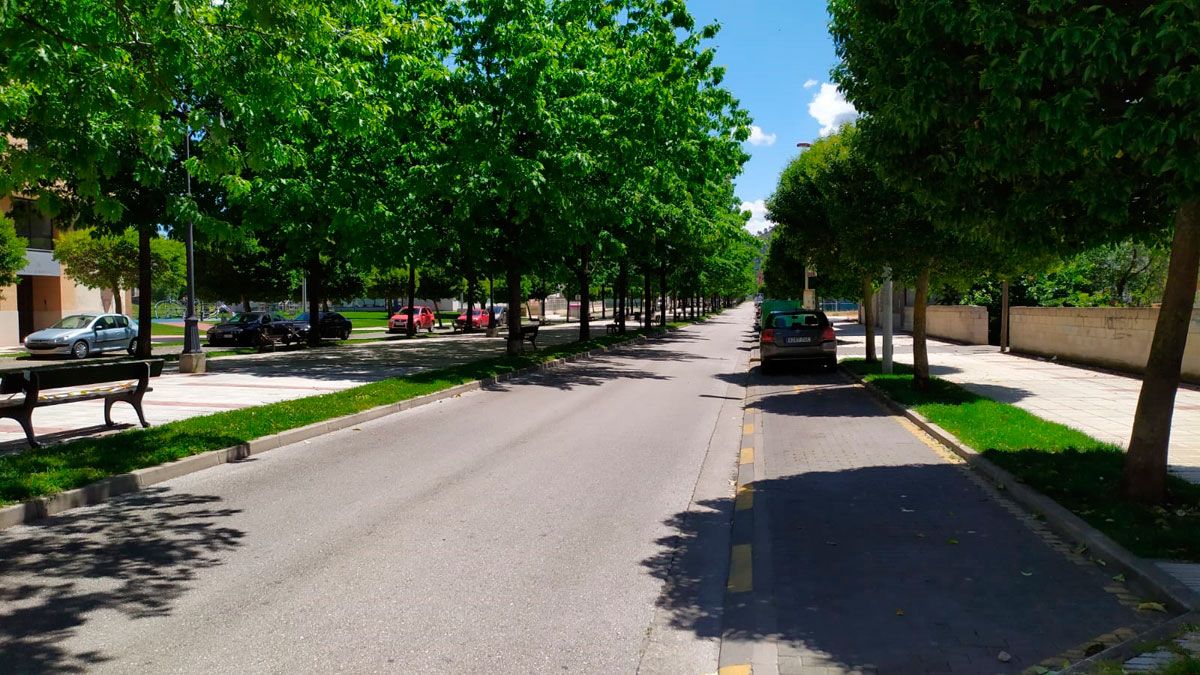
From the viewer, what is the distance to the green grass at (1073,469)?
5.20 m

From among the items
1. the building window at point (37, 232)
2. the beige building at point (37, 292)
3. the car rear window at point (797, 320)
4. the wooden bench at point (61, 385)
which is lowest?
the wooden bench at point (61, 385)

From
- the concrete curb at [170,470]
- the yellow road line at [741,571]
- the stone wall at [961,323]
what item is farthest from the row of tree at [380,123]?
the stone wall at [961,323]

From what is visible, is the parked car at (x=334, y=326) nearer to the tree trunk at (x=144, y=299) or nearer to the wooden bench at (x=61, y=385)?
the tree trunk at (x=144, y=299)

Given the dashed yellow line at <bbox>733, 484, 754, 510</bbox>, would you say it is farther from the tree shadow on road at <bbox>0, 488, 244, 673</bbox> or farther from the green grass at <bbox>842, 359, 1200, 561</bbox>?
the tree shadow on road at <bbox>0, 488, 244, 673</bbox>

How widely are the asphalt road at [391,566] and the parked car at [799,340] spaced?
9.92 m

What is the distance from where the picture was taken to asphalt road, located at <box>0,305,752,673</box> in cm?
396

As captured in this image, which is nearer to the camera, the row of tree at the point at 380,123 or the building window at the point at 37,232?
the row of tree at the point at 380,123

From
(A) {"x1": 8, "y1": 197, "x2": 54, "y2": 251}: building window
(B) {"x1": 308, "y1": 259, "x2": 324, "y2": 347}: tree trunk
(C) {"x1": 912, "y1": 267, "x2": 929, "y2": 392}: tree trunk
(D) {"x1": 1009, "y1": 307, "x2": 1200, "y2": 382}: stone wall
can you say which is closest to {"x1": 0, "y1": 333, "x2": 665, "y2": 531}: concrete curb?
(C) {"x1": 912, "y1": 267, "x2": 929, "y2": 392}: tree trunk

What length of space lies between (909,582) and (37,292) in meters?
43.2

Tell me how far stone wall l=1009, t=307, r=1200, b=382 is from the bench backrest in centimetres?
1585

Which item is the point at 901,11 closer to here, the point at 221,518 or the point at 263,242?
the point at 221,518

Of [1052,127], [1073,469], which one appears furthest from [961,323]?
[1052,127]

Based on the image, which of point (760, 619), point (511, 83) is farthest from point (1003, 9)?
point (511, 83)

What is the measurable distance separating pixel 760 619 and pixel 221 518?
465 centimetres
